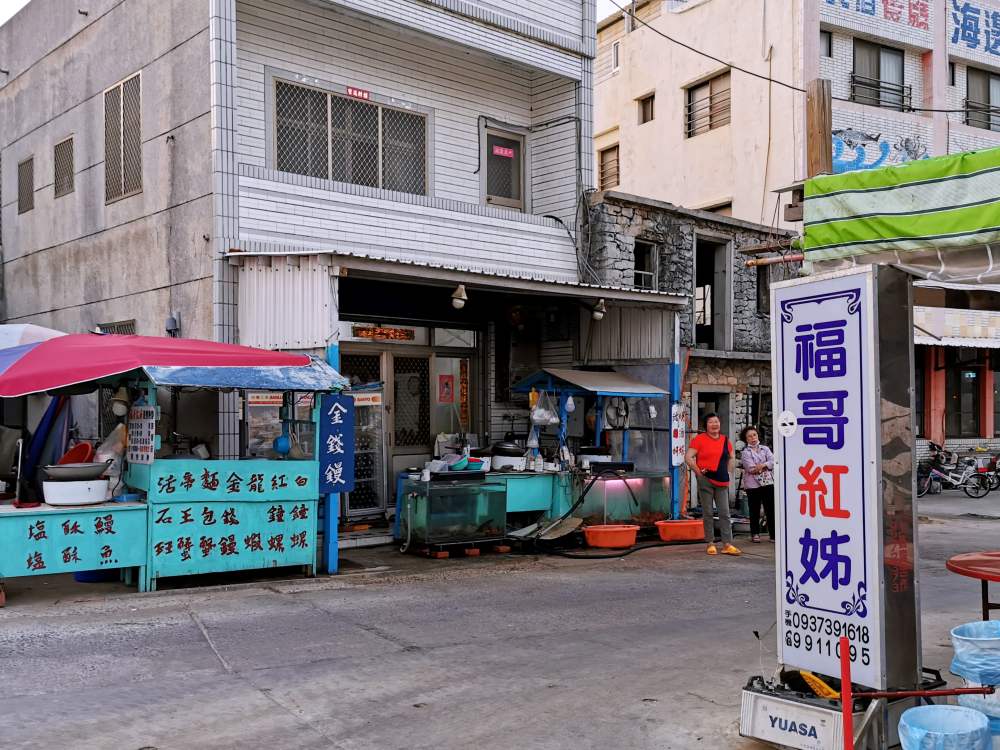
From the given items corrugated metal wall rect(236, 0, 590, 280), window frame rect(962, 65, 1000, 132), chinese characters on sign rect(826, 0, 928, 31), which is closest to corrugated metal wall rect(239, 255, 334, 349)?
corrugated metal wall rect(236, 0, 590, 280)

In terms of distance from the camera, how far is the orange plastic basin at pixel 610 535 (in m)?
12.9

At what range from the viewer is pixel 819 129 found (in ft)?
22.8

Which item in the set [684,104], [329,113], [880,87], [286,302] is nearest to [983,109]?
[880,87]

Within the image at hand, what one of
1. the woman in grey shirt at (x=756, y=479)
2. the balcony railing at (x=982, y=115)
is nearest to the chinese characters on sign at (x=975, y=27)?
the balcony railing at (x=982, y=115)

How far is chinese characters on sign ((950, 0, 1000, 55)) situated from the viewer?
24.3 m

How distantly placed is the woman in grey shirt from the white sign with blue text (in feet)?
27.5

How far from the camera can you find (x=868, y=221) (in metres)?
5.69

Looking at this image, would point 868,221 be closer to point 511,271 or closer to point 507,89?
point 511,271

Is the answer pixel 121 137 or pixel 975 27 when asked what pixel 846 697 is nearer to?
pixel 121 137

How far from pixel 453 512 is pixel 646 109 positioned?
17560 millimetres

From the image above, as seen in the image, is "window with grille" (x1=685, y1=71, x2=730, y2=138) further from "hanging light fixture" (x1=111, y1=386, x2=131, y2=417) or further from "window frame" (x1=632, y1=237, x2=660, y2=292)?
"hanging light fixture" (x1=111, y1=386, x2=131, y2=417)

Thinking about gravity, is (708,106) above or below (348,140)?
above

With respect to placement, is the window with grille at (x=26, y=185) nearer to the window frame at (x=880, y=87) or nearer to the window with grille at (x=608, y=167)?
the window with grille at (x=608, y=167)

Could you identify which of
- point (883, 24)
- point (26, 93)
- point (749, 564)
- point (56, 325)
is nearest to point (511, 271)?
point (749, 564)
